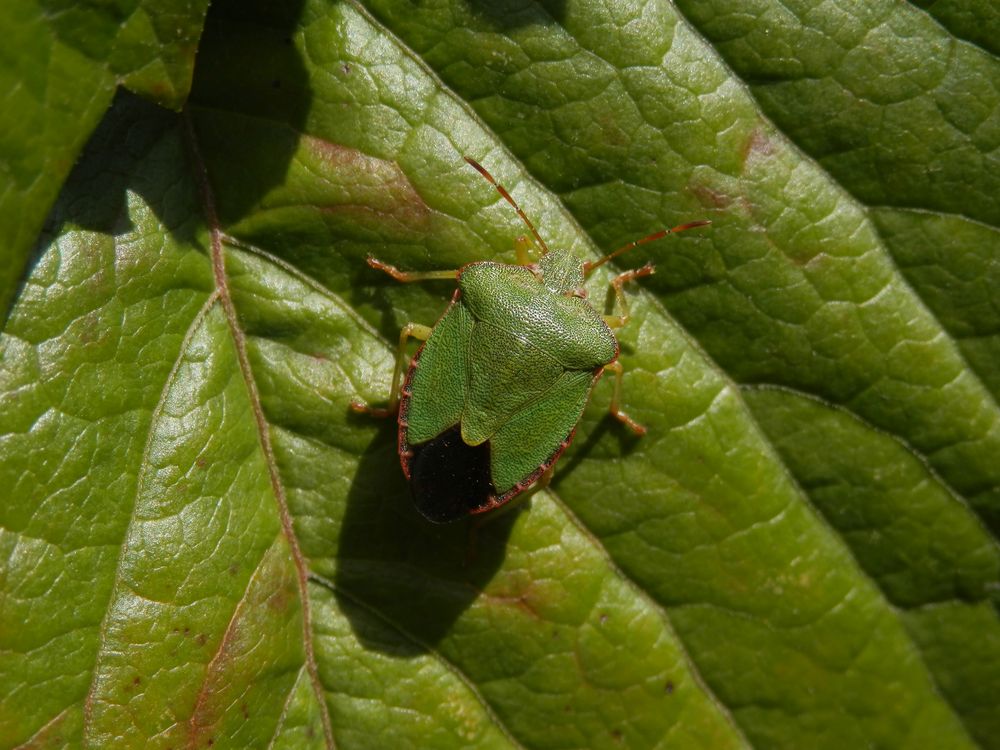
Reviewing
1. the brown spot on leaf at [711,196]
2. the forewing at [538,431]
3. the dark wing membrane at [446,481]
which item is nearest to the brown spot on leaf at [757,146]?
the brown spot on leaf at [711,196]

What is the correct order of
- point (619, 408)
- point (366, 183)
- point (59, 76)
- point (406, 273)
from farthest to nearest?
point (619, 408), point (406, 273), point (366, 183), point (59, 76)

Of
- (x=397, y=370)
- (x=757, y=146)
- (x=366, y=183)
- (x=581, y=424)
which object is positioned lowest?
(x=397, y=370)

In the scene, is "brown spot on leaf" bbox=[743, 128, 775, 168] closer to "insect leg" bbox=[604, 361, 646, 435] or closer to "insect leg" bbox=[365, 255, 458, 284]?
"insect leg" bbox=[604, 361, 646, 435]

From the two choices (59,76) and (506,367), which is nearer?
(59,76)

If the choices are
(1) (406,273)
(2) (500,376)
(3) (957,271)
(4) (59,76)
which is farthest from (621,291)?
(4) (59,76)

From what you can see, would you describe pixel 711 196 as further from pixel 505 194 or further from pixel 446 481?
pixel 446 481

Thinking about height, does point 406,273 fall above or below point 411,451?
above

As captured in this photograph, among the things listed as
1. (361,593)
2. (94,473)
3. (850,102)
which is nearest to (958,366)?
(850,102)
